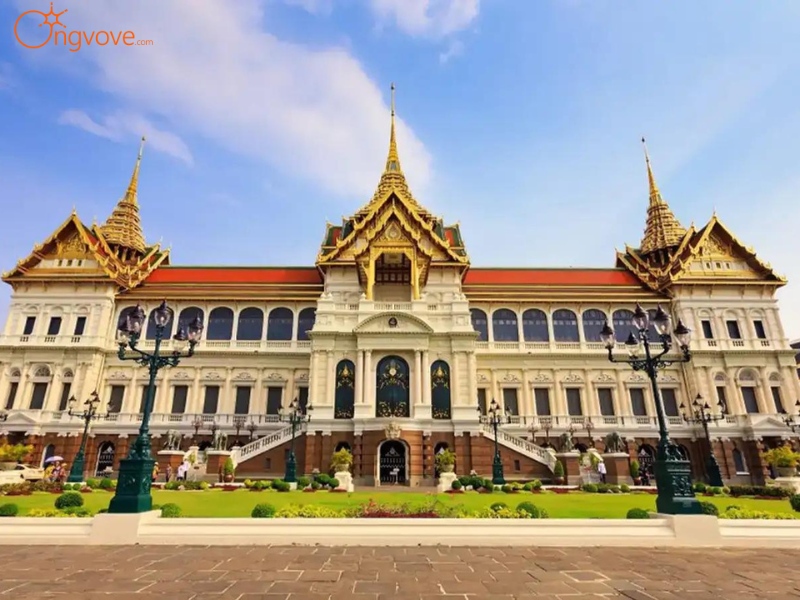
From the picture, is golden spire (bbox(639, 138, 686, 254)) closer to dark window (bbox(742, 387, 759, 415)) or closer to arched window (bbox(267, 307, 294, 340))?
dark window (bbox(742, 387, 759, 415))

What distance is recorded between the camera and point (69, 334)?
108ft

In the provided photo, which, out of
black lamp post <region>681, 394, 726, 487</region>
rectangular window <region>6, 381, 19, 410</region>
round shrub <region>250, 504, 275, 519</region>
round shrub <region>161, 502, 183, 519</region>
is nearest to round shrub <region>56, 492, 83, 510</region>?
round shrub <region>161, 502, 183, 519</region>

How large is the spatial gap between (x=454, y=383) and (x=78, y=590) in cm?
2275

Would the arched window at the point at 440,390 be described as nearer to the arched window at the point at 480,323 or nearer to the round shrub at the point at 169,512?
the arched window at the point at 480,323

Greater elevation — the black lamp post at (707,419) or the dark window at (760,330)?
the dark window at (760,330)

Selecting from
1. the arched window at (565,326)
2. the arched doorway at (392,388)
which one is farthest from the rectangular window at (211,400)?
the arched window at (565,326)

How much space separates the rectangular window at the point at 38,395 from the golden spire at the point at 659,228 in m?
48.3

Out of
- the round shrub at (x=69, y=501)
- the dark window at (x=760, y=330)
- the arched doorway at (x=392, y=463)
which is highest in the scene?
the dark window at (x=760, y=330)

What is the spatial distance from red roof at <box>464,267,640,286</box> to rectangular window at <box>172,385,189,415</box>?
22.1 meters

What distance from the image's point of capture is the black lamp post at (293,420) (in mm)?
21531

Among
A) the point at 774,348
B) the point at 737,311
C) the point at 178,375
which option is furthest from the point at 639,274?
the point at 178,375

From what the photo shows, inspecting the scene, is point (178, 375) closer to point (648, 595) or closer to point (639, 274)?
point (648, 595)

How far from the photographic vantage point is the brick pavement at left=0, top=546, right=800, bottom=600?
18.1 feet

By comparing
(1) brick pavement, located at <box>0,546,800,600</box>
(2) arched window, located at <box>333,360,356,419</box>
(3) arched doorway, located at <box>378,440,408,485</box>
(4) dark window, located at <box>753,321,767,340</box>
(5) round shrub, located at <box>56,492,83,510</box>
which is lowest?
(1) brick pavement, located at <box>0,546,800,600</box>
